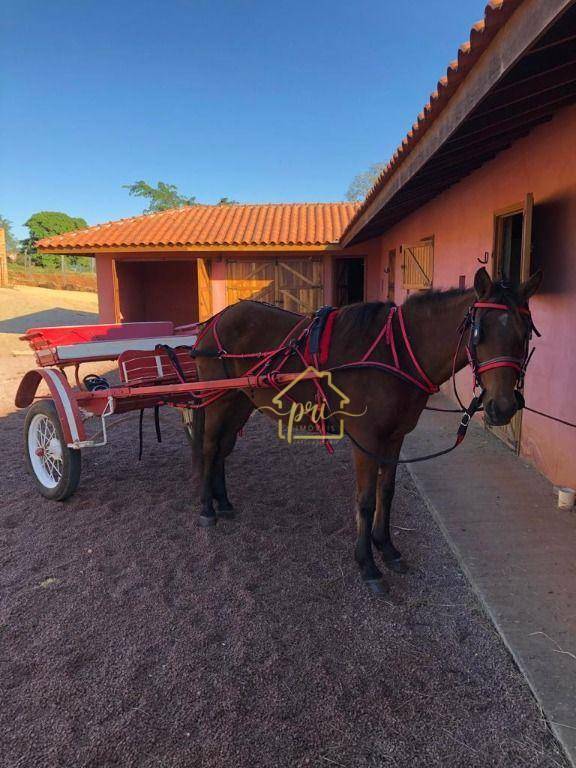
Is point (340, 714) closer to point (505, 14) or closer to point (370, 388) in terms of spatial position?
point (370, 388)

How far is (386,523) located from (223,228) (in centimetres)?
1052

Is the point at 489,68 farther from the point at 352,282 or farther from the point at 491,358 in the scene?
the point at 352,282

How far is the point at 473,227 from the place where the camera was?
585cm

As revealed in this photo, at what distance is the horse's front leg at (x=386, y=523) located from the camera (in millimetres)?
2883

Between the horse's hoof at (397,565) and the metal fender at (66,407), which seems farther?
the metal fender at (66,407)

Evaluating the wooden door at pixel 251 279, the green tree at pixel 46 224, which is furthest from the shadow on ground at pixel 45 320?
the green tree at pixel 46 224

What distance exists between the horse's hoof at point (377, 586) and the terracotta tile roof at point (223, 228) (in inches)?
358

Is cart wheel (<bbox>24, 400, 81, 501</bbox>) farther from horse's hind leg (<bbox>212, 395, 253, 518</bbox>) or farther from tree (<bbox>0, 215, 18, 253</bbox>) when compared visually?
tree (<bbox>0, 215, 18, 253</bbox>)

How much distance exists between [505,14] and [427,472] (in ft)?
10.9

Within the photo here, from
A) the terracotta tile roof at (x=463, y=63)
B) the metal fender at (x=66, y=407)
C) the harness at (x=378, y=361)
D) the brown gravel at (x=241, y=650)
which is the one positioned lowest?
the brown gravel at (x=241, y=650)

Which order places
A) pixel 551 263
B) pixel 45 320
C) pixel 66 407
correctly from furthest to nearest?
pixel 45 320 → pixel 551 263 → pixel 66 407

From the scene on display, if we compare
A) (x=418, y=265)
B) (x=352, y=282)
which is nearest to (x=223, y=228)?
(x=352, y=282)

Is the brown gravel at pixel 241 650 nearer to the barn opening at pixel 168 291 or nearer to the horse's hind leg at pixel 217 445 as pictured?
the horse's hind leg at pixel 217 445

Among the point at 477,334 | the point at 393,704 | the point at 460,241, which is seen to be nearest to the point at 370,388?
the point at 477,334
